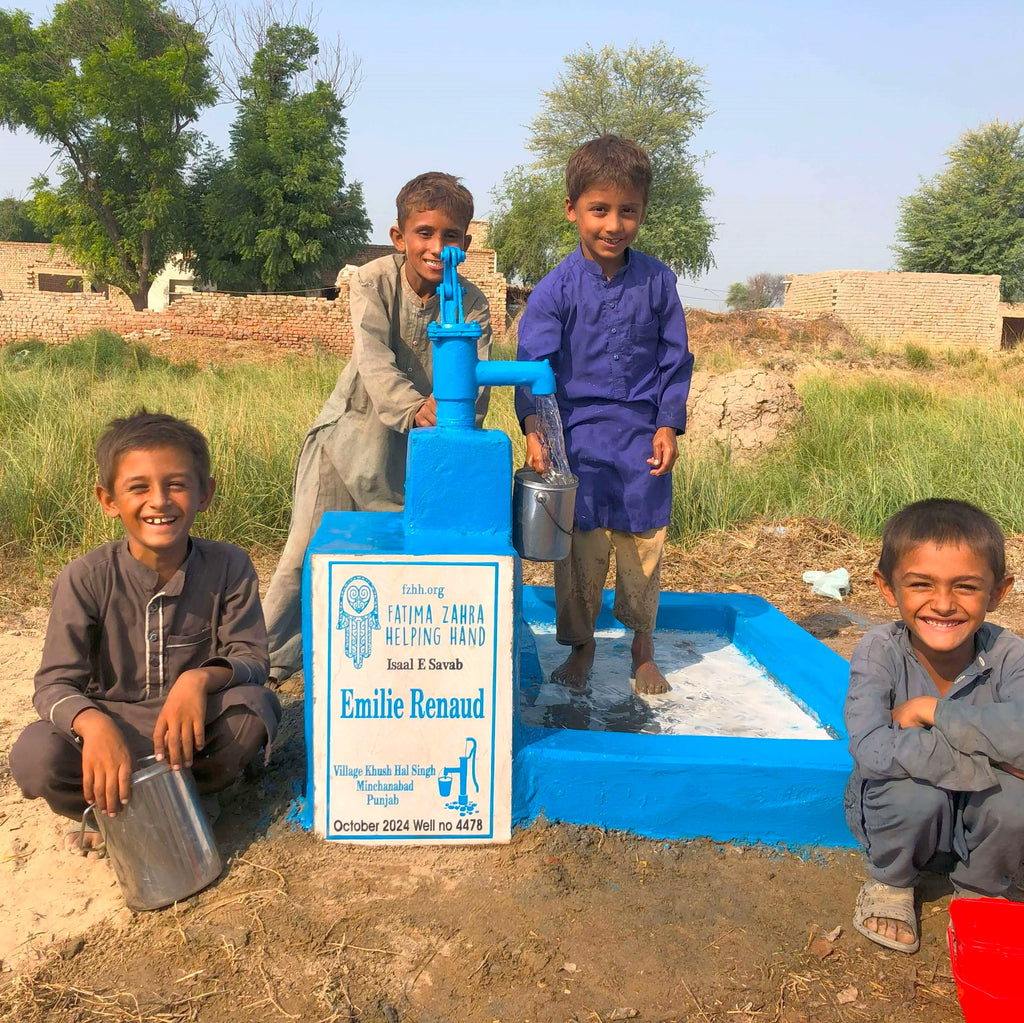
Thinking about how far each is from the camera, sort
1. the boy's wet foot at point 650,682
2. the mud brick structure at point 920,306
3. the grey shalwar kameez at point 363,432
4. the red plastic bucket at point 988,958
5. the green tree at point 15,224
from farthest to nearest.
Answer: the green tree at point 15,224
the mud brick structure at point 920,306
the boy's wet foot at point 650,682
the grey shalwar kameez at point 363,432
the red plastic bucket at point 988,958

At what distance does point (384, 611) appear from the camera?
2076 millimetres

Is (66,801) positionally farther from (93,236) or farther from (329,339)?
(93,236)

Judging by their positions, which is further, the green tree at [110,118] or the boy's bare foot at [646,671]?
the green tree at [110,118]

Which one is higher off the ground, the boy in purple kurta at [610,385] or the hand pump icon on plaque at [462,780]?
the boy in purple kurta at [610,385]

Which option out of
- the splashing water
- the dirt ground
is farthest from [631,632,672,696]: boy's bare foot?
the dirt ground

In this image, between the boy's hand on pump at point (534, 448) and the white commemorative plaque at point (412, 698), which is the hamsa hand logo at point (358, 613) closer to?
the white commemorative plaque at point (412, 698)

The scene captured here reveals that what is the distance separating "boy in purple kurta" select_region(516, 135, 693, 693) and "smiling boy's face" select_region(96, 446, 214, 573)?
1032mm

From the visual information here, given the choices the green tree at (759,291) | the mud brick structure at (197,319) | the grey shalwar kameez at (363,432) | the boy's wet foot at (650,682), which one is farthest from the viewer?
the green tree at (759,291)

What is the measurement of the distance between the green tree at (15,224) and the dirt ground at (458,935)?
3763 cm

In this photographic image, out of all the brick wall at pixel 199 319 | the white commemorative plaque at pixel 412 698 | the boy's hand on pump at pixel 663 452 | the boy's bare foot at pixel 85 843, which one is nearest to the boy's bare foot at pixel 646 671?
the boy's hand on pump at pixel 663 452

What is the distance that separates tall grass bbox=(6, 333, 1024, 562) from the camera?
4680 millimetres

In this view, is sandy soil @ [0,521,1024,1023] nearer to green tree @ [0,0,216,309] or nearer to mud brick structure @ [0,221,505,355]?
mud brick structure @ [0,221,505,355]

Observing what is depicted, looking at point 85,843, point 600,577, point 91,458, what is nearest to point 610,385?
point 600,577

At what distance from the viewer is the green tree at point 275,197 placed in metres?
21.9
